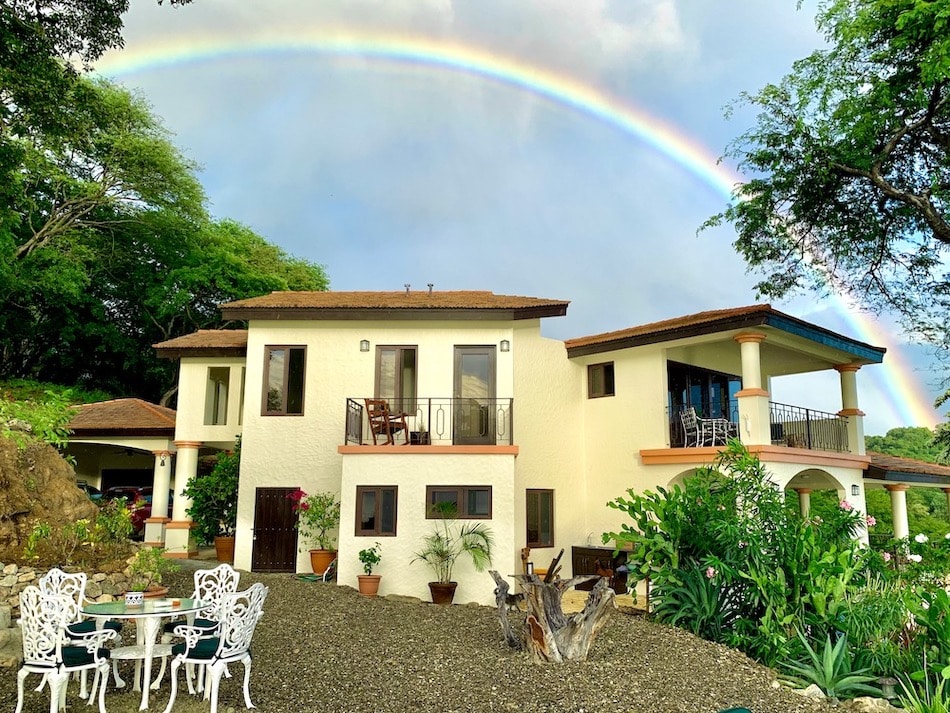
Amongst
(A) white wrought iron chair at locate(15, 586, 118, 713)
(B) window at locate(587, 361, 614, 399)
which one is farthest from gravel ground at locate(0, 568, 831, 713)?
(B) window at locate(587, 361, 614, 399)

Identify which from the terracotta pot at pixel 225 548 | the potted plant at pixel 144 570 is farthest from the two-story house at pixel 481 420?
the potted plant at pixel 144 570

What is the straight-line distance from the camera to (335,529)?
49.0 feet

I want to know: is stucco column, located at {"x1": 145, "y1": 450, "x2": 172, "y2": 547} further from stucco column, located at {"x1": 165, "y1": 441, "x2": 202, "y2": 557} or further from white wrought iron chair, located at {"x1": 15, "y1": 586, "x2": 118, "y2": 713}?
white wrought iron chair, located at {"x1": 15, "y1": 586, "x2": 118, "y2": 713}

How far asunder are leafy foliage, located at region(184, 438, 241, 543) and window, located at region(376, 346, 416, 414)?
13.0 ft

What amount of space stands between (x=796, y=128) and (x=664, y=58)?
773cm

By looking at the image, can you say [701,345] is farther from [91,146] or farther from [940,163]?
[91,146]

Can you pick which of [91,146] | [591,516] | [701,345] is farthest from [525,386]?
[91,146]

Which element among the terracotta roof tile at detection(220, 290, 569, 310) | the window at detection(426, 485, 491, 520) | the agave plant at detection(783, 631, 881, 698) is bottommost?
the agave plant at detection(783, 631, 881, 698)

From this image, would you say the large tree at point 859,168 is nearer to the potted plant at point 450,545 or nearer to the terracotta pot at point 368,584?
the potted plant at point 450,545

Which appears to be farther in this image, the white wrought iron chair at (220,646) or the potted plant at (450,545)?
the potted plant at (450,545)

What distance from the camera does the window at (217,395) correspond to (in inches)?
732

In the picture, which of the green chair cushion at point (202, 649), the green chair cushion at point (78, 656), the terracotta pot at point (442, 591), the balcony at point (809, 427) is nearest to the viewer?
the green chair cushion at point (78, 656)

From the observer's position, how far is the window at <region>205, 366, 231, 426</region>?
18.6 meters

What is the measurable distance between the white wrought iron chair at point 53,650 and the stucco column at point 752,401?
11.9 m
